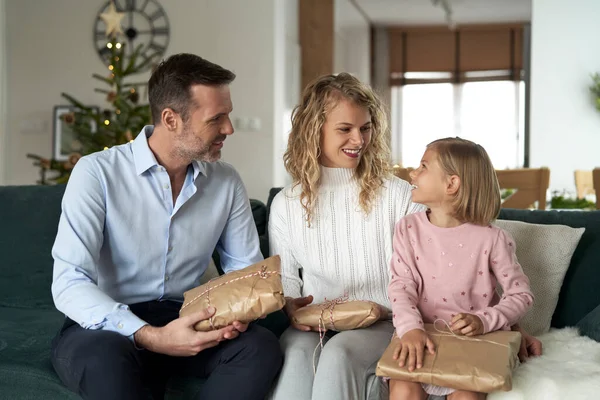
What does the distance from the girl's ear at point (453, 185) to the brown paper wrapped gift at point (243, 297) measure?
50cm

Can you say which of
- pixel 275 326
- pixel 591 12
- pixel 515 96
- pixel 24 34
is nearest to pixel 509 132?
pixel 515 96

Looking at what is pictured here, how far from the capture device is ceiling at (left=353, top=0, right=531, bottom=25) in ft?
32.5

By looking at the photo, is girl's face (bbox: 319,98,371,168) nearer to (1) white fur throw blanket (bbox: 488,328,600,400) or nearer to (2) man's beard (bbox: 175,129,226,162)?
(2) man's beard (bbox: 175,129,226,162)

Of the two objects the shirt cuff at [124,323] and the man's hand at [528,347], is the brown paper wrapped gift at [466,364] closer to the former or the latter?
the man's hand at [528,347]

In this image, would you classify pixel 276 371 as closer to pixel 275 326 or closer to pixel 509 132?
pixel 275 326

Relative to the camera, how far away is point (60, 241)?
1.94 m

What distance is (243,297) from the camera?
1.73m

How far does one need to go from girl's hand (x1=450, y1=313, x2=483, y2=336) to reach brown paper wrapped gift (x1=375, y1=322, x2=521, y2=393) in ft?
0.06

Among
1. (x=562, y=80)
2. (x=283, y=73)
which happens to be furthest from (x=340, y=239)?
(x=562, y=80)

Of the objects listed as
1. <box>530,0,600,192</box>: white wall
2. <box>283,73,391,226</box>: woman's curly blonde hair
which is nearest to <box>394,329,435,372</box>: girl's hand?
<box>283,73,391,226</box>: woman's curly blonde hair

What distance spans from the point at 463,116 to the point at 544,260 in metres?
9.58

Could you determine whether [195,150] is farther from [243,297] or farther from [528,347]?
[528,347]

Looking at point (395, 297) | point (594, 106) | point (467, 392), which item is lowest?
point (467, 392)

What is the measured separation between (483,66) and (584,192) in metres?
5.87
